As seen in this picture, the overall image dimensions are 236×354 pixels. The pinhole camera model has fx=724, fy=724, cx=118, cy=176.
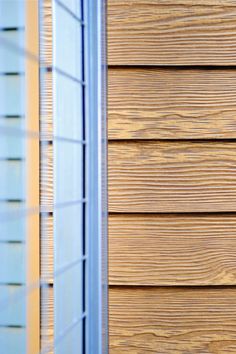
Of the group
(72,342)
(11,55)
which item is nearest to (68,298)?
(72,342)

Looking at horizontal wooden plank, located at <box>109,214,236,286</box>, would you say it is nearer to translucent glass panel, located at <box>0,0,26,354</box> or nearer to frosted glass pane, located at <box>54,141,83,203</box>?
frosted glass pane, located at <box>54,141,83,203</box>

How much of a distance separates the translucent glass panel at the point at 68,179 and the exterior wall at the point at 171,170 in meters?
0.20

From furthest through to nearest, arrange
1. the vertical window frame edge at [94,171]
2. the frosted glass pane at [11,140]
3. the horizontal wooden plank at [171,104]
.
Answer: the horizontal wooden plank at [171,104], the vertical window frame edge at [94,171], the frosted glass pane at [11,140]

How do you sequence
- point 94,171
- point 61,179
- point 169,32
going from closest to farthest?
point 61,179, point 94,171, point 169,32

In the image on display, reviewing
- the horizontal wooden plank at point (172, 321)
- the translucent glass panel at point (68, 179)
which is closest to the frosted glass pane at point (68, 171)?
the translucent glass panel at point (68, 179)

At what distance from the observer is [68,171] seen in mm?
1114

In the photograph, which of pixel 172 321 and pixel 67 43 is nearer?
pixel 67 43

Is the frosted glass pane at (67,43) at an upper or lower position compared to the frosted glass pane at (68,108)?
upper

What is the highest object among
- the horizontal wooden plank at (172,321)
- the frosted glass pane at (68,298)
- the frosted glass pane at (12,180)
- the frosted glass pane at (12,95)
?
the frosted glass pane at (12,95)

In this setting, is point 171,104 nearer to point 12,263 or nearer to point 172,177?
point 172,177

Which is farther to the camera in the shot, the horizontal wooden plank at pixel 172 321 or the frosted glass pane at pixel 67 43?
the horizontal wooden plank at pixel 172 321

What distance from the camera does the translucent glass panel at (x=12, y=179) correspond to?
0.71 metres

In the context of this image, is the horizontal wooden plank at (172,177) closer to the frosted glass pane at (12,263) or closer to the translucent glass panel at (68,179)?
the translucent glass panel at (68,179)

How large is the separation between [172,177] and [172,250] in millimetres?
142
